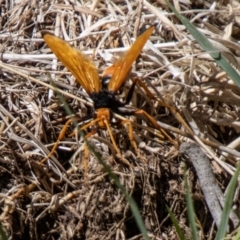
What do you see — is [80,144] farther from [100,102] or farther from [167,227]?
[167,227]

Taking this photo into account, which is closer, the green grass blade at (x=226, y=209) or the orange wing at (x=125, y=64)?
the green grass blade at (x=226, y=209)

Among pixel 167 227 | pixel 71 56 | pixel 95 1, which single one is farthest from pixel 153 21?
pixel 167 227

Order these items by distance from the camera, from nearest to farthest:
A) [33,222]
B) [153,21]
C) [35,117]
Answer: [33,222] < [35,117] < [153,21]

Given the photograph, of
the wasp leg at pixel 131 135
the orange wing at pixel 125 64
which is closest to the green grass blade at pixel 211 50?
the orange wing at pixel 125 64

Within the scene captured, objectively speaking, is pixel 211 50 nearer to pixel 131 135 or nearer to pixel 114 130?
pixel 131 135

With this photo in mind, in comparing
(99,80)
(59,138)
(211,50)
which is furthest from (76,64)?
(211,50)

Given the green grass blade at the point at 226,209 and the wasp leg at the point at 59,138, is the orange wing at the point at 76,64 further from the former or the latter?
the green grass blade at the point at 226,209

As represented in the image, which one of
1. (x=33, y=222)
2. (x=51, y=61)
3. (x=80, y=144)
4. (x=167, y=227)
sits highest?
(x=51, y=61)

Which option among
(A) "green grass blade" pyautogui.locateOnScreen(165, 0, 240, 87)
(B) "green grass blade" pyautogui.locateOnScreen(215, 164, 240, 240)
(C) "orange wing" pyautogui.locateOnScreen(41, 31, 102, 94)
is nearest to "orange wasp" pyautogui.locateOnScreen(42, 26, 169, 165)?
(C) "orange wing" pyautogui.locateOnScreen(41, 31, 102, 94)
